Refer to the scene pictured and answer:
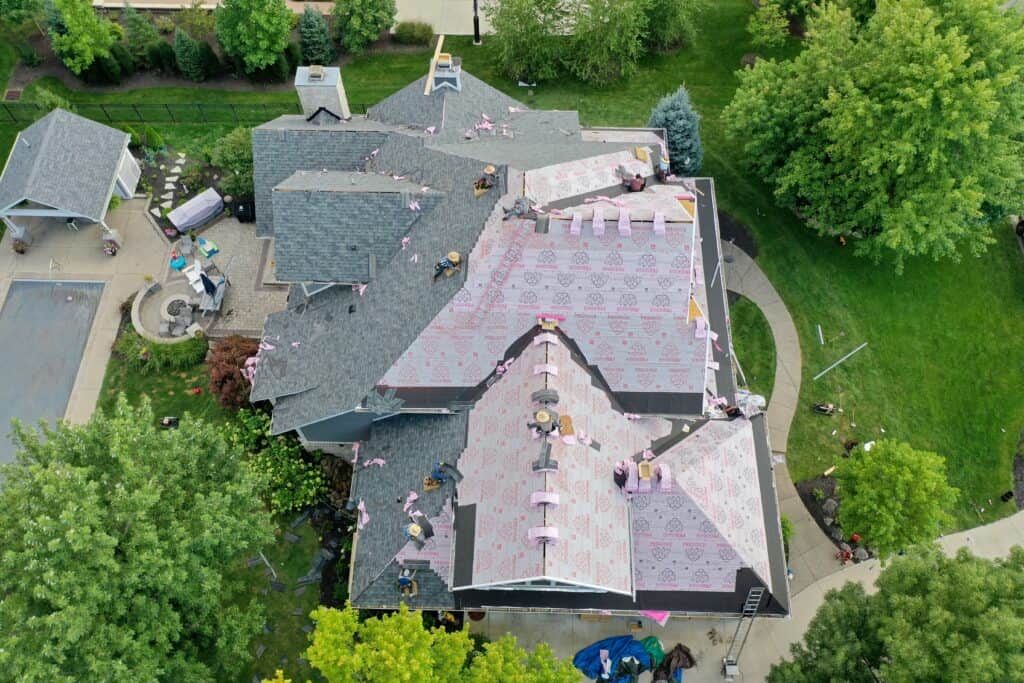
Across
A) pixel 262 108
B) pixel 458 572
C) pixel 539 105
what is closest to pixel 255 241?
pixel 262 108

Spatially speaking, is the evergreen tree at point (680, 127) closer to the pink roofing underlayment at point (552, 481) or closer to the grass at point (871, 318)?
the grass at point (871, 318)

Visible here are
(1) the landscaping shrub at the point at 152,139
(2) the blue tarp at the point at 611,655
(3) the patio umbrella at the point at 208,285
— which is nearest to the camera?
(2) the blue tarp at the point at 611,655

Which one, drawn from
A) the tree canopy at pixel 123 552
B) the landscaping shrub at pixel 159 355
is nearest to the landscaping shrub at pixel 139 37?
the landscaping shrub at pixel 159 355

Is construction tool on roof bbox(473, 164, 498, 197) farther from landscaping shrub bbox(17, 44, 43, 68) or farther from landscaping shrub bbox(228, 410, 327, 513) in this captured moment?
landscaping shrub bbox(17, 44, 43, 68)

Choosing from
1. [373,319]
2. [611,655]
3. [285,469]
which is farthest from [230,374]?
[611,655]

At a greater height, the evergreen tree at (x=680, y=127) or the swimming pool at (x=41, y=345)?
the evergreen tree at (x=680, y=127)

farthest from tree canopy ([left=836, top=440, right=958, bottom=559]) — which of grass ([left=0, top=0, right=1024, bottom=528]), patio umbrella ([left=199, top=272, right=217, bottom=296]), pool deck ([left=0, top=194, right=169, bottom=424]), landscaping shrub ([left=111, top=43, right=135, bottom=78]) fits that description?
landscaping shrub ([left=111, top=43, right=135, bottom=78])
